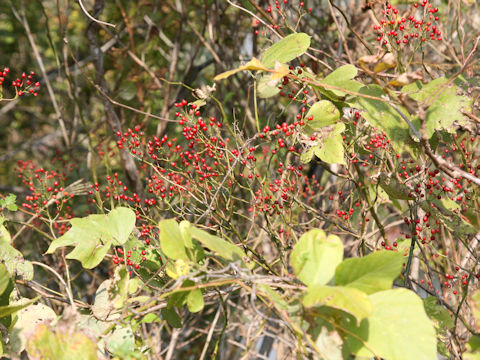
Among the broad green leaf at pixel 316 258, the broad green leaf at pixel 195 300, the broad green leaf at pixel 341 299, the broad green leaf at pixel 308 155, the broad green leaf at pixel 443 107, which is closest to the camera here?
the broad green leaf at pixel 341 299

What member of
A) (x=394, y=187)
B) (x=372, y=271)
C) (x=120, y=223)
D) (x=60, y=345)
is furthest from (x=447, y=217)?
(x=60, y=345)

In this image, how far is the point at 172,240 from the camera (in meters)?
0.91

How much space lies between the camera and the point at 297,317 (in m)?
0.85

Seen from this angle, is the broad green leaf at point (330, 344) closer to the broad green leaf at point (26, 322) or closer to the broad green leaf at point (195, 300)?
the broad green leaf at point (195, 300)

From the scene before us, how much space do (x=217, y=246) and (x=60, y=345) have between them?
0.95 feet

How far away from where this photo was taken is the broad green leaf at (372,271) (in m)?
0.85


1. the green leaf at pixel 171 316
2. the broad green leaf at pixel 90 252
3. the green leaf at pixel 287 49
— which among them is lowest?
the green leaf at pixel 171 316

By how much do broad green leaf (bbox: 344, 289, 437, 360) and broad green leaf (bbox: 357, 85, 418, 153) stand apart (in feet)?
1.06

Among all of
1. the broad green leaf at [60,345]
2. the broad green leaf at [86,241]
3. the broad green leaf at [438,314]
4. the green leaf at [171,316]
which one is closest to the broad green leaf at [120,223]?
the broad green leaf at [86,241]

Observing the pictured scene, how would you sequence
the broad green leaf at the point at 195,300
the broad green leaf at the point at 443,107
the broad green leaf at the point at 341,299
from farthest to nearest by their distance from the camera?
the broad green leaf at the point at 443,107 → the broad green leaf at the point at 195,300 → the broad green leaf at the point at 341,299

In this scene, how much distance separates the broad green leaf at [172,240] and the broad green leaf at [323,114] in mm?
390

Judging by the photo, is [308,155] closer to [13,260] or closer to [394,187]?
[394,187]

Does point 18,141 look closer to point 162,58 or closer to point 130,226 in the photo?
point 162,58

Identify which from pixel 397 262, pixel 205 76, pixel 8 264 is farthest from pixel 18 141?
pixel 397 262
